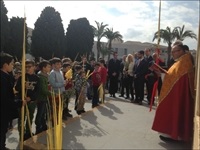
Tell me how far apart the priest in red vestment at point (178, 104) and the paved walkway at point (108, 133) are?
0.24 metres

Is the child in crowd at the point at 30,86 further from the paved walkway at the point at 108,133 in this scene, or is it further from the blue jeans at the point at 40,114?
the paved walkway at the point at 108,133

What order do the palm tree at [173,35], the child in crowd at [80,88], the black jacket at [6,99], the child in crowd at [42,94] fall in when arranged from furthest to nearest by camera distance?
the palm tree at [173,35], the child in crowd at [80,88], the child in crowd at [42,94], the black jacket at [6,99]

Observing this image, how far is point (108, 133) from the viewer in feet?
17.6

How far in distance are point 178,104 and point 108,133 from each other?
4.77 feet

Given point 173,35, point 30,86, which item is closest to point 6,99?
point 30,86

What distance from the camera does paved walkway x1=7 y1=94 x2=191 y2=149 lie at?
467 centimetres

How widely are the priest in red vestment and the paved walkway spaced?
236 mm

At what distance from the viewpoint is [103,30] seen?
49.6 metres

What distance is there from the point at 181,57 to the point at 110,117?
2.62 metres

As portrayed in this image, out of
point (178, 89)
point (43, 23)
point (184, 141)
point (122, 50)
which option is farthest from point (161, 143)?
point (122, 50)

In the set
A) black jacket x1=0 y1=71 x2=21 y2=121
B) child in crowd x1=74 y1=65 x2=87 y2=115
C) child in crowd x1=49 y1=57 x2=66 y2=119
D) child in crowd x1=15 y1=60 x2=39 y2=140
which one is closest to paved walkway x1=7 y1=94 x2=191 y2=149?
child in crowd x1=74 y1=65 x2=87 y2=115

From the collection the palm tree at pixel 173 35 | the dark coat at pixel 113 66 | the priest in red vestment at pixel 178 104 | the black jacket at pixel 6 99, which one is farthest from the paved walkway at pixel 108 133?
the palm tree at pixel 173 35

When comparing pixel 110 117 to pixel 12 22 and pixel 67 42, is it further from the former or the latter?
pixel 67 42

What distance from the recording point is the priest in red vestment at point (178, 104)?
15.2ft
